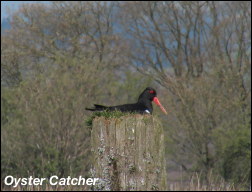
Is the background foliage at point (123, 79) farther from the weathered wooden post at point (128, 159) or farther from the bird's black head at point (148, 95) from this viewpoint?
the weathered wooden post at point (128, 159)

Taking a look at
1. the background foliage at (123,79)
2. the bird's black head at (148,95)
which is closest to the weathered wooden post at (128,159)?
the bird's black head at (148,95)

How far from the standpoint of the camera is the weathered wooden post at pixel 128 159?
3.31 metres

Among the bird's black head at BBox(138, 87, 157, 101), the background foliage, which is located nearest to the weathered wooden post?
the bird's black head at BBox(138, 87, 157, 101)

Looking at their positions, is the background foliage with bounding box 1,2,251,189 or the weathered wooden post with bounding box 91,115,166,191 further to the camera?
the background foliage with bounding box 1,2,251,189

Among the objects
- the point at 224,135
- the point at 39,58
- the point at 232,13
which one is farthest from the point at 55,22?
the point at 224,135

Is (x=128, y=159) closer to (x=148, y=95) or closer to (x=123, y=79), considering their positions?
(x=148, y=95)

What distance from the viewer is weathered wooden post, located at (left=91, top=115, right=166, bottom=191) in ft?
10.9

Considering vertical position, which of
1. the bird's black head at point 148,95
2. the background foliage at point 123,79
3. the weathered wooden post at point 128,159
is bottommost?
the weathered wooden post at point 128,159

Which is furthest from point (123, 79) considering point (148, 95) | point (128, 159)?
point (128, 159)

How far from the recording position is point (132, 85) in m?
30.3

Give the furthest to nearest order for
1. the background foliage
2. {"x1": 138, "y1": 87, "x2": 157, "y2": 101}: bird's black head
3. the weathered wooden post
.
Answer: the background foliage < {"x1": 138, "y1": 87, "x2": 157, "y2": 101}: bird's black head < the weathered wooden post

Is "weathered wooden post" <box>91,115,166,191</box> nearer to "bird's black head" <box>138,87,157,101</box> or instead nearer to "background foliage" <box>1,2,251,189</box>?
"bird's black head" <box>138,87,157,101</box>

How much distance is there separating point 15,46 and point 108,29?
23.9 ft

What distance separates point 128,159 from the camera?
3328mm
